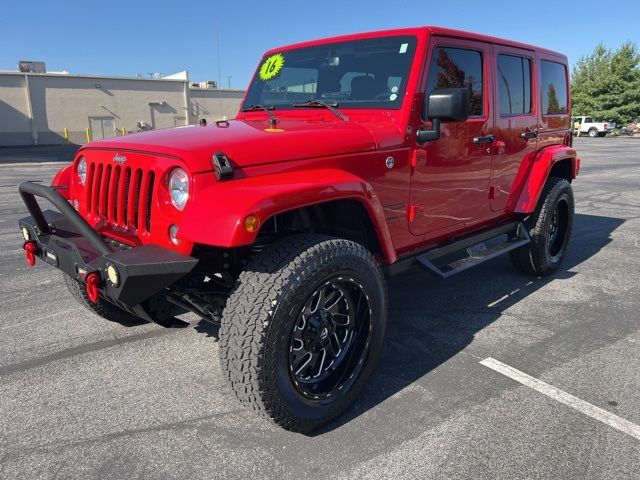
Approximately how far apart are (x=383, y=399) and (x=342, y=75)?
7.09ft

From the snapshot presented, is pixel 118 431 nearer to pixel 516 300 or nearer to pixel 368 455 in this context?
pixel 368 455

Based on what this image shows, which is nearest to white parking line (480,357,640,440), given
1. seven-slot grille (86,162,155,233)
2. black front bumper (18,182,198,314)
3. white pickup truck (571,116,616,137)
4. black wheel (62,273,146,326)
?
black front bumper (18,182,198,314)

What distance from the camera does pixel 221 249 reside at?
2.52m

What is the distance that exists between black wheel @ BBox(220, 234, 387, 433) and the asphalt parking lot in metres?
0.19

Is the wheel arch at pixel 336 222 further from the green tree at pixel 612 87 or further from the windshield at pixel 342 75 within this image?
the green tree at pixel 612 87

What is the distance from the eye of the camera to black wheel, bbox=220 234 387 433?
221cm

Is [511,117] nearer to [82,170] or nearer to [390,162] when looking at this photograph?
[390,162]

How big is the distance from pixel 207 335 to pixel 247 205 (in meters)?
1.75

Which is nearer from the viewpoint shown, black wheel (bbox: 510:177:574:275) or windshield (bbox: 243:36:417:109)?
windshield (bbox: 243:36:417:109)

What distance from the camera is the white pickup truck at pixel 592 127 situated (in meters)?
41.7

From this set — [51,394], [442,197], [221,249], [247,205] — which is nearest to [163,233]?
[221,249]

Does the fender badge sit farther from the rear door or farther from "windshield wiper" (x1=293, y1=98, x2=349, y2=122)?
the rear door

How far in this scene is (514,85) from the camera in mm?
4230

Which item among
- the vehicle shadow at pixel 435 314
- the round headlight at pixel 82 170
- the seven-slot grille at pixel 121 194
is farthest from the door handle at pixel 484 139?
the round headlight at pixel 82 170
